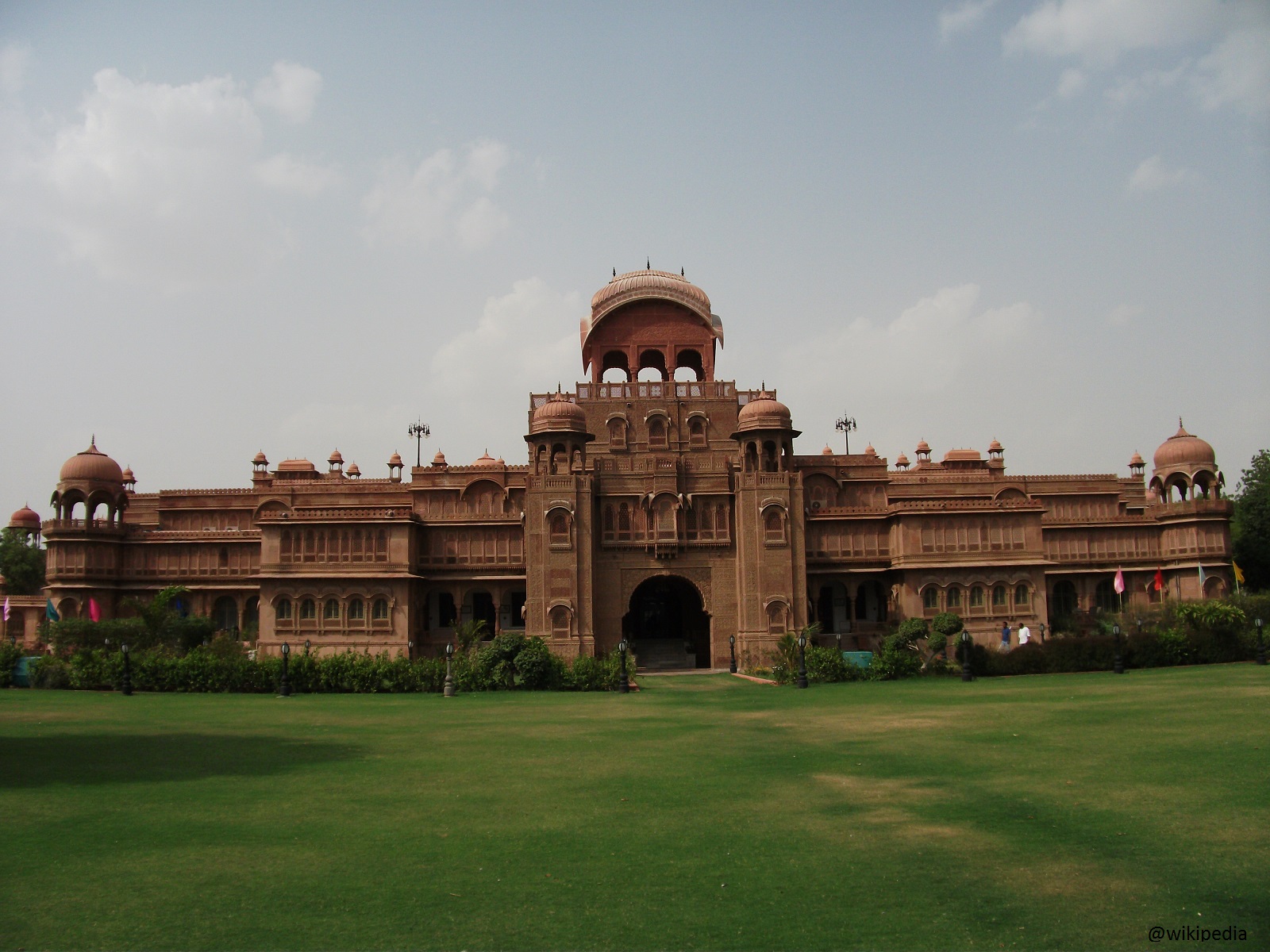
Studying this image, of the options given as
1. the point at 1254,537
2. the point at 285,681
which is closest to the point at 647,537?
the point at 285,681

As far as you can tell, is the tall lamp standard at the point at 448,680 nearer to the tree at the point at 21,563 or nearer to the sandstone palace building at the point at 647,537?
the sandstone palace building at the point at 647,537

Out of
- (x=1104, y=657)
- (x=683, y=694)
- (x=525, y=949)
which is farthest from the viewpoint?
(x=1104, y=657)

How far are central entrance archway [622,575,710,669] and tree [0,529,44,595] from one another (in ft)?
137

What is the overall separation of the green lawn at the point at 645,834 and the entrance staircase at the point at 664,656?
80.3 ft

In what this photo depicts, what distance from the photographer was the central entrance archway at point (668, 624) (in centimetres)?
4581

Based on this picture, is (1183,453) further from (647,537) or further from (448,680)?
(448,680)

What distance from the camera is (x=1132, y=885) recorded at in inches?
358

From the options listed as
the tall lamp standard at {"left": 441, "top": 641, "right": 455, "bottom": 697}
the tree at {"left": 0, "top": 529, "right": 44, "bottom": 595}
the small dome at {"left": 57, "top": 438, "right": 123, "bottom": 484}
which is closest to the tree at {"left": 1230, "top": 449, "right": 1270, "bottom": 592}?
the tall lamp standard at {"left": 441, "top": 641, "right": 455, "bottom": 697}

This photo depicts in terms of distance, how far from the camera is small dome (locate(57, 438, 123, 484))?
4956 centimetres

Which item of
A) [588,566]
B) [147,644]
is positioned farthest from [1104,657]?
[147,644]

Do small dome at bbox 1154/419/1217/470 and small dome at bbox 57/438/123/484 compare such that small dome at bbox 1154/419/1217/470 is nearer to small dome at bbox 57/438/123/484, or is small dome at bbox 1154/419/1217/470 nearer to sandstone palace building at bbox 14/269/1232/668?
sandstone palace building at bbox 14/269/1232/668

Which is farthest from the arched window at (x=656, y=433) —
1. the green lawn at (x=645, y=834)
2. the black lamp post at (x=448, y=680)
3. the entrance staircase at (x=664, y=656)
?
the green lawn at (x=645, y=834)

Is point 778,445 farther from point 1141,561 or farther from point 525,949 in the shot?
point 525,949

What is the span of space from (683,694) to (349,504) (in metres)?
27.0
